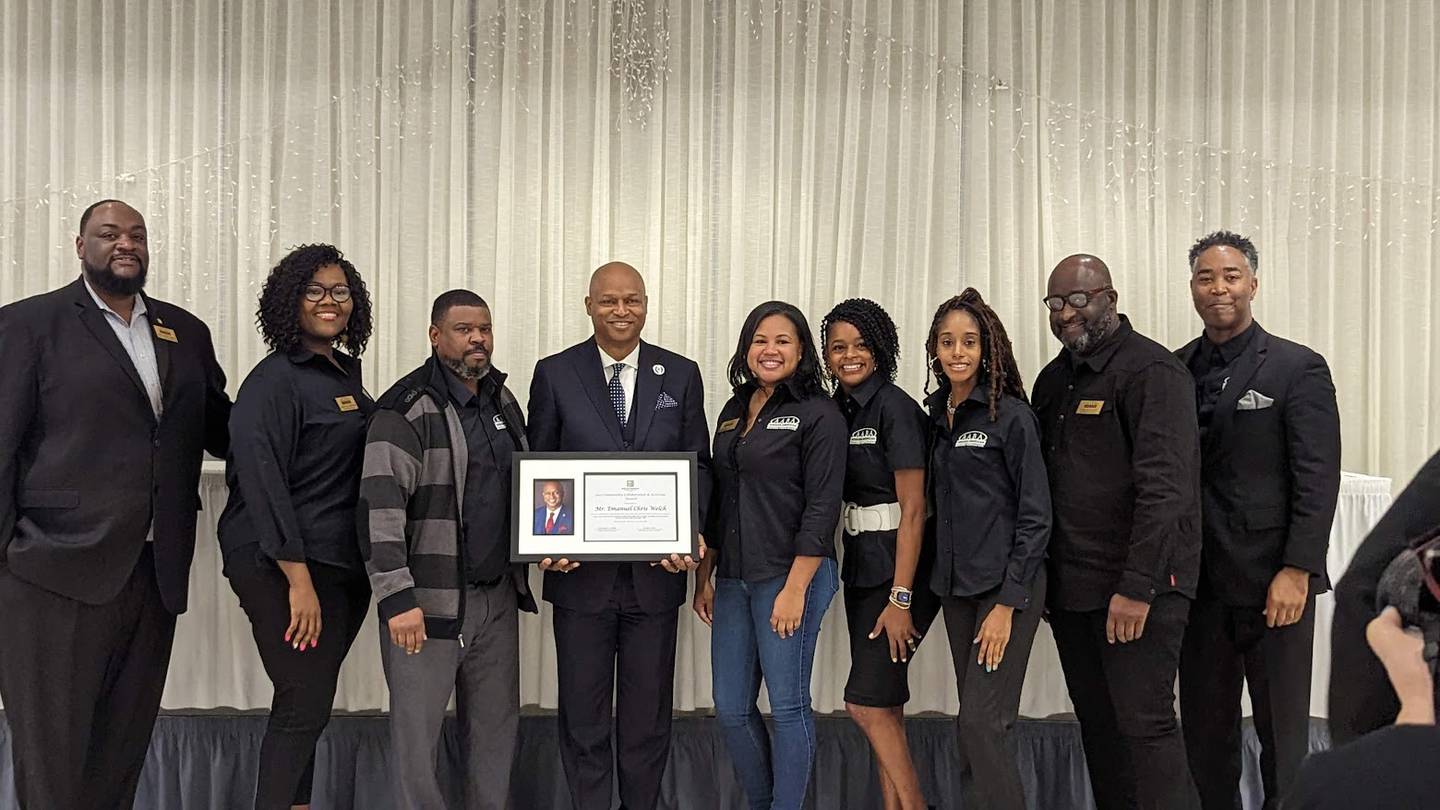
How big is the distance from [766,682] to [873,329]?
42.0 inches

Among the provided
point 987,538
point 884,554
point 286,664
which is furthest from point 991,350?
point 286,664

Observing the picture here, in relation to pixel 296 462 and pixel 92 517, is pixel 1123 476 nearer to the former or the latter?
pixel 296 462

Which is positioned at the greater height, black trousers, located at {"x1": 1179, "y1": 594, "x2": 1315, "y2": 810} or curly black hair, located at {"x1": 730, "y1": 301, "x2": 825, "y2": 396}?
curly black hair, located at {"x1": 730, "y1": 301, "x2": 825, "y2": 396}

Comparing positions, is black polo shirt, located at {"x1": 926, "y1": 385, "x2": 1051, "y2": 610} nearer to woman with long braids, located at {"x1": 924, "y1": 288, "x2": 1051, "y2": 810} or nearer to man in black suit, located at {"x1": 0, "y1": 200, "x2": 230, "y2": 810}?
woman with long braids, located at {"x1": 924, "y1": 288, "x2": 1051, "y2": 810}

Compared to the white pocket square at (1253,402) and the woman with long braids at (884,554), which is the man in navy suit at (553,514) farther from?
the white pocket square at (1253,402)

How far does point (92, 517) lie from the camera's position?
2660 millimetres

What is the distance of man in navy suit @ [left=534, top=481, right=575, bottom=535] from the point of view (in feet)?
9.04

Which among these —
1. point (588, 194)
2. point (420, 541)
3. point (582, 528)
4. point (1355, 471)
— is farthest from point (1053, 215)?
point (420, 541)

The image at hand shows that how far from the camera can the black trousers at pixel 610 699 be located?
112 inches

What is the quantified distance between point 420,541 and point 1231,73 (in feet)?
10.4

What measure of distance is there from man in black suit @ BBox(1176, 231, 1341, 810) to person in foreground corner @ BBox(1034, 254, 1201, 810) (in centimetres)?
20

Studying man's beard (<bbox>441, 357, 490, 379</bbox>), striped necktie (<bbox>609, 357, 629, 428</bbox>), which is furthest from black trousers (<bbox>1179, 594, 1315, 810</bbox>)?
man's beard (<bbox>441, 357, 490, 379</bbox>)

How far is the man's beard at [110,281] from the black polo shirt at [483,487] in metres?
0.88

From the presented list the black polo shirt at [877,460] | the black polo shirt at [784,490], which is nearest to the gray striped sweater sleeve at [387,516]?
the black polo shirt at [784,490]
